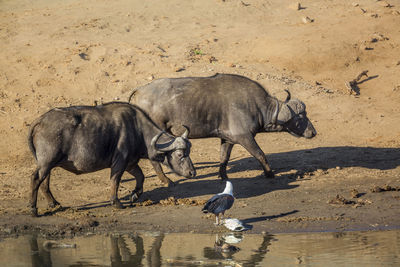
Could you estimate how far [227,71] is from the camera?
19156 mm

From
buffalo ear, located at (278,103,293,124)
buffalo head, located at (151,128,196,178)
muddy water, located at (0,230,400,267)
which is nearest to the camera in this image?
muddy water, located at (0,230,400,267)

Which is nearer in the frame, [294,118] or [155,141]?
[155,141]

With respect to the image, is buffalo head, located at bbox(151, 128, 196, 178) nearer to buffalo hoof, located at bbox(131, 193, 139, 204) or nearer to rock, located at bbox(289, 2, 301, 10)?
buffalo hoof, located at bbox(131, 193, 139, 204)

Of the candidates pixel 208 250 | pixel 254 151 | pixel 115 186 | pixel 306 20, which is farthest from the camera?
pixel 306 20

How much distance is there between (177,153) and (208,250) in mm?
2545

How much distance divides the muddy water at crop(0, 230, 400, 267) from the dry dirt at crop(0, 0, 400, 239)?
0.43 metres

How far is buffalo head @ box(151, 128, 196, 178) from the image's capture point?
454 inches

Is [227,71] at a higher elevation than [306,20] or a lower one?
lower

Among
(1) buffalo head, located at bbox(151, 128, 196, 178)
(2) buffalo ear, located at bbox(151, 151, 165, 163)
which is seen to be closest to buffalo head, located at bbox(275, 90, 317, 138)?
(1) buffalo head, located at bbox(151, 128, 196, 178)

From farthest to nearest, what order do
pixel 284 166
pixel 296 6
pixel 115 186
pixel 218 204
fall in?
pixel 296 6 → pixel 284 166 → pixel 115 186 → pixel 218 204

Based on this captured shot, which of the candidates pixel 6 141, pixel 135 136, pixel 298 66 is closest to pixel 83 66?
pixel 6 141

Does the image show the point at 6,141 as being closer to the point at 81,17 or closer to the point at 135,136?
the point at 135,136

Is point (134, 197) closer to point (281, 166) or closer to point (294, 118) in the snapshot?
point (281, 166)

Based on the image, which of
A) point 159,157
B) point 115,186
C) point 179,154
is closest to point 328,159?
point 179,154
